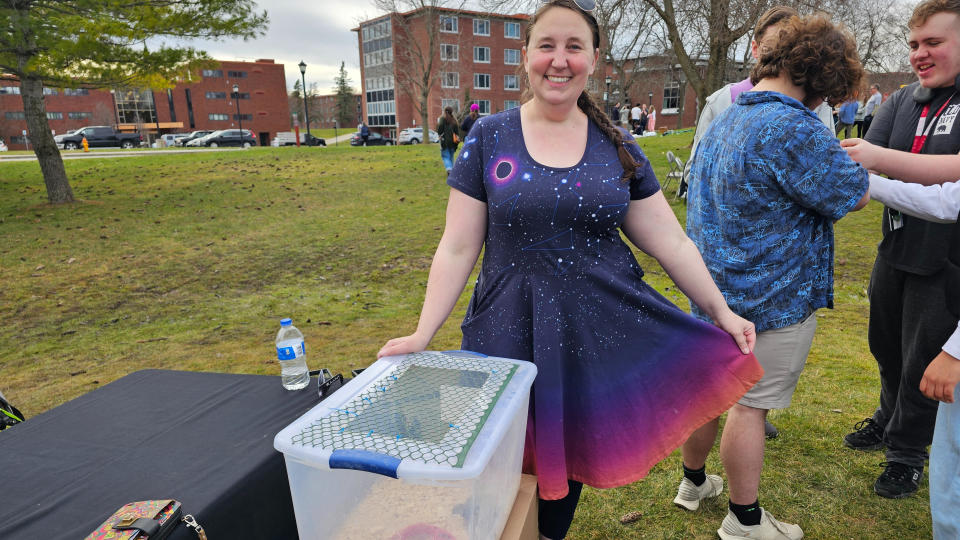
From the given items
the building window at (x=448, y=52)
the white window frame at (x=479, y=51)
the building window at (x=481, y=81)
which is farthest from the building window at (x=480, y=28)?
the building window at (x=481, y=81)

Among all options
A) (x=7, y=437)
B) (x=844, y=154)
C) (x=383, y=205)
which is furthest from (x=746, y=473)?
(x=383, y=205)

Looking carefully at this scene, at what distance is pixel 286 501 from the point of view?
162 cm

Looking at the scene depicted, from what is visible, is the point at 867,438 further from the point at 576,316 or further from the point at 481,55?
the point at 481,55

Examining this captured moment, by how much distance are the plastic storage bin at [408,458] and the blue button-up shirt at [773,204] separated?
3.83 ft

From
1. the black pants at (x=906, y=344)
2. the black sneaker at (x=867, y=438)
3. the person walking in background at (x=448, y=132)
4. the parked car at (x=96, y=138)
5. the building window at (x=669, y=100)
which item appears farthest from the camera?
the building window at (x=669, y=100)

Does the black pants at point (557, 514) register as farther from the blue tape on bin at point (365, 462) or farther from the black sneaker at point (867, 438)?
the black sneaker at point (867, 438)

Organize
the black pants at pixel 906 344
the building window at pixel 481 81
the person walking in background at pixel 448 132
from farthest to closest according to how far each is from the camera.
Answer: the building window at pixel 481 81 < the person walking in background at pixel 448 132 < the black pants at pixel 906 344

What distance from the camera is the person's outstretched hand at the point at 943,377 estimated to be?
5.74 ft

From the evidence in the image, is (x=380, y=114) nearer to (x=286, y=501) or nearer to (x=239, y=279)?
(x=239, y=279)

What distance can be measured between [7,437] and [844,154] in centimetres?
298

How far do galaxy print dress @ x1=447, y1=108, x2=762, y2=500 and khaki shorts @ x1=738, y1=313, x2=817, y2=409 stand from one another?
385 mm

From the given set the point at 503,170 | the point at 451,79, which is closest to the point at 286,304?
the point at 503,170

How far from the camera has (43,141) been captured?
10688mm

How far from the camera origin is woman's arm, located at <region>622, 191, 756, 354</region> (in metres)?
1.88
